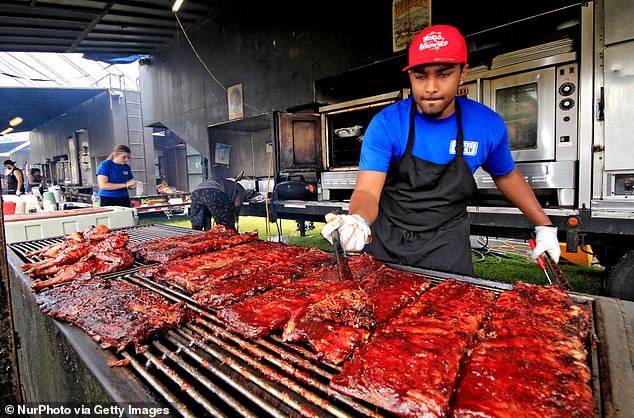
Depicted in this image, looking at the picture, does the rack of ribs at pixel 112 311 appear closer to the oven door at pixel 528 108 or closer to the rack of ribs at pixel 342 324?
the rack of ribs at pixel 342 324

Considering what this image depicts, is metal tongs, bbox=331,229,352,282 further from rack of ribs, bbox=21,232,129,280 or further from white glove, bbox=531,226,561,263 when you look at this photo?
rack of ribs, bbox=21,232,129,280

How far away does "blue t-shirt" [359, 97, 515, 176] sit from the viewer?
8.63 ft

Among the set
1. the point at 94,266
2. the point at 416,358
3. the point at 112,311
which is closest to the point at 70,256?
the point at 94,266

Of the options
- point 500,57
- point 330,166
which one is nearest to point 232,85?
point 330,166

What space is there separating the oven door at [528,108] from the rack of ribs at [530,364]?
347 cm

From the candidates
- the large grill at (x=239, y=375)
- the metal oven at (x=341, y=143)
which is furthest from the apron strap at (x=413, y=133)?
the metal oven at (x=341, y=143)

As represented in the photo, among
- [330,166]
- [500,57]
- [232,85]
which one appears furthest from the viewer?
[232,85]

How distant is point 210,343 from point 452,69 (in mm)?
2140

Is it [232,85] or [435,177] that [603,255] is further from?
[232,85]

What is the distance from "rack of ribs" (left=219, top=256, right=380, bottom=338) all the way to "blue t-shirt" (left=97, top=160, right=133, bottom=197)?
22.4 feet

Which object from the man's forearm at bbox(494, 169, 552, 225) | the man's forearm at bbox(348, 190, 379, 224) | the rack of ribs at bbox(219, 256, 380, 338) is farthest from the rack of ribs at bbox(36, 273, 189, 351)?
the man's forearm at bbox(494, 169, 552, 225)

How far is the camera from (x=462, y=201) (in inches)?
107

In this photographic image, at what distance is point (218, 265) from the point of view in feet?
8.46

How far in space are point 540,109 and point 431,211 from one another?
294cm
